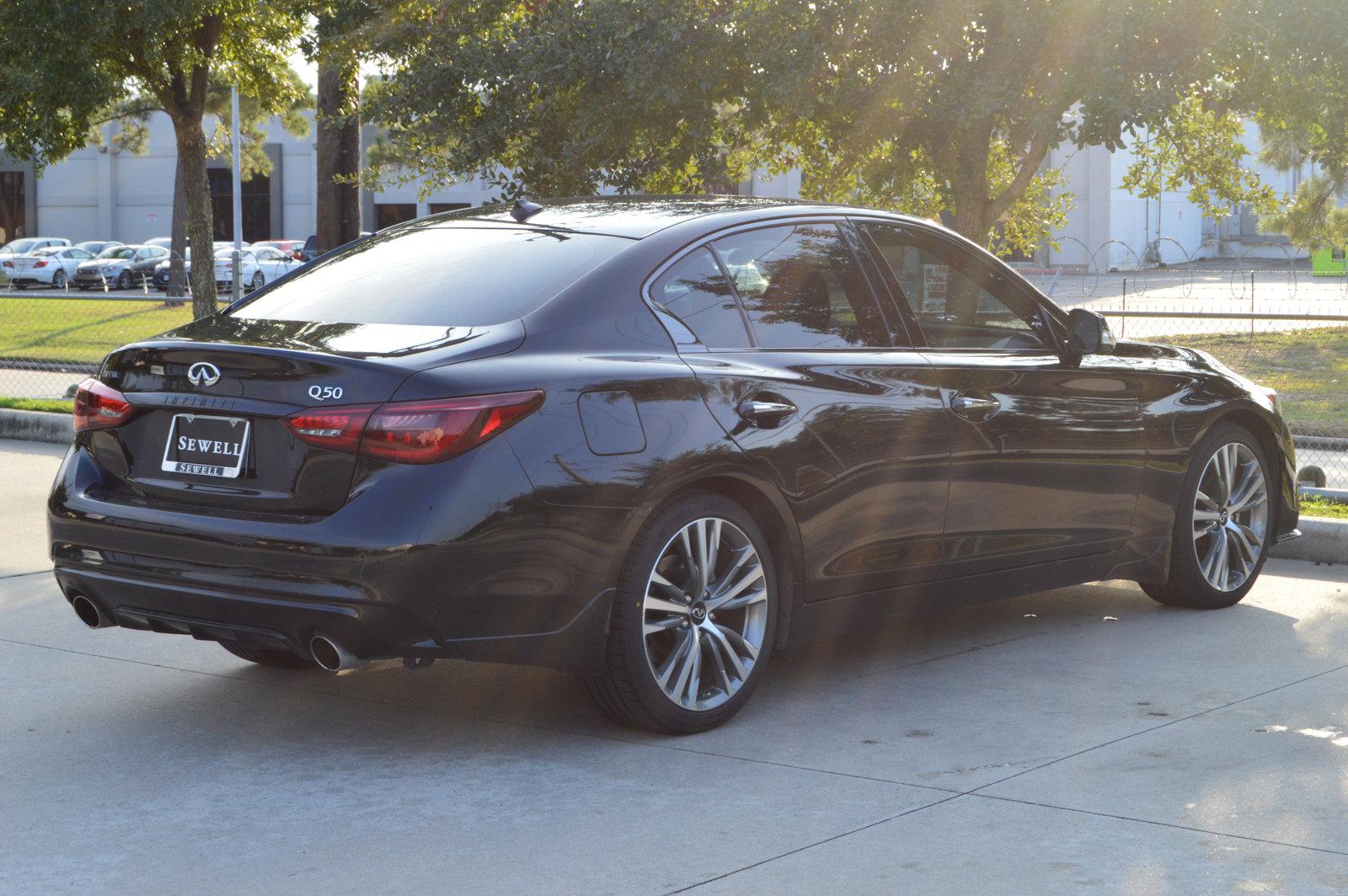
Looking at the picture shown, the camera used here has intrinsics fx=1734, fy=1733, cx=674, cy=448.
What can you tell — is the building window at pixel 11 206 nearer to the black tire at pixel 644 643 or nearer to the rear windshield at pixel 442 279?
the rear windshield at pixel 442 279

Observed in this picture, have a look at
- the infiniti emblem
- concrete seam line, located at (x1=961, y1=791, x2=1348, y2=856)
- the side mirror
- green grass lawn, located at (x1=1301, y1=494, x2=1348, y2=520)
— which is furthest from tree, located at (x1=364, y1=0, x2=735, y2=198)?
concrete seam line, located at (x1=961, y1=791, x2=1348, y2=856)

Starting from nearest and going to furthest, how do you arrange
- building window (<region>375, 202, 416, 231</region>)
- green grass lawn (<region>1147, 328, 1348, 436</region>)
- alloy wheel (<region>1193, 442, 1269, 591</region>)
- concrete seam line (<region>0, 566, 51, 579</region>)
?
alloy wheel (<region>1193, 442, 1269, 591</region>) < concrete seam line (<region>0, 566, 51, 579</region>) < green grass lawn (<region>1147, 328, 1348, 436</region>) < building window (<region>375, 202, 416, 231</region>)

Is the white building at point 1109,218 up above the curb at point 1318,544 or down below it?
above

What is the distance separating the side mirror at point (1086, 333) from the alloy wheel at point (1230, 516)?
897 mm

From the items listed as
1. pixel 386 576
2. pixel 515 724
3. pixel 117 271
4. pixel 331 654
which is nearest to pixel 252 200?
pixel 117 271

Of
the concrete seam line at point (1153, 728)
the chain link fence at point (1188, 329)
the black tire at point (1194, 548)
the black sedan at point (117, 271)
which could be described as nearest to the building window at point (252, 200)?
the black sedan at point (117, 271)

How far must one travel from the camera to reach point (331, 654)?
4637 millimetres

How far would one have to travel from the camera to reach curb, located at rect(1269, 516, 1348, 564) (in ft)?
27.3

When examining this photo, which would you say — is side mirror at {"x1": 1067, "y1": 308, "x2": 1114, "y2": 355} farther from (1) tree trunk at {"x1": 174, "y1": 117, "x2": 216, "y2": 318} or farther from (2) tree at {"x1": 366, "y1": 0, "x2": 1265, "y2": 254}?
(1) tree trunk at {"x1": 174, "y1": 117, "x2": 216, "y2": 318}

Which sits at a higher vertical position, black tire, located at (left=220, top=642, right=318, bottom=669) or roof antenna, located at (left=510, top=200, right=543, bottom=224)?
roof antenna, located at (left=510, top=200, right=543, bottom=224)

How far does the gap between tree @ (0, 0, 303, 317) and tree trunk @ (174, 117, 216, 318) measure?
1cm

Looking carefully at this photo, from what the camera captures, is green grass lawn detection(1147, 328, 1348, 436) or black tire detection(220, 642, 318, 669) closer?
black tire detection(220, 642, 318, 669)

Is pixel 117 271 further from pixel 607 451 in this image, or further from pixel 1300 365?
pixel 607 451

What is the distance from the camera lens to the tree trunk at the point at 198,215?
653 inches
